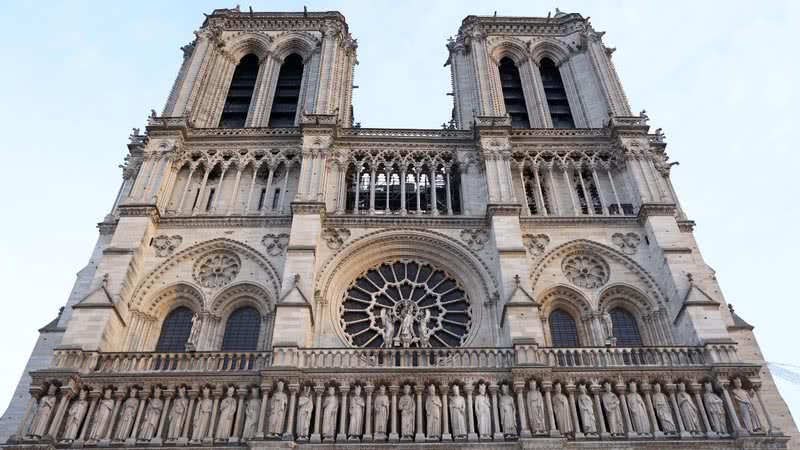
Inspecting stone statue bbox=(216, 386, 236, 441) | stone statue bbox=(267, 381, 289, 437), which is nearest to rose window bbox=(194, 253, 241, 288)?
stone statue bbox=(216, 386, 236, 441)

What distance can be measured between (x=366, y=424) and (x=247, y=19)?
23.1m

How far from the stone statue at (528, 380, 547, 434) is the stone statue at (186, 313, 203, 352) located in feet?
32.4

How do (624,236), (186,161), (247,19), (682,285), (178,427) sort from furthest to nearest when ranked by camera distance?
(247,19)
(186,161)
(624,236)
(682,285)
(178,427)

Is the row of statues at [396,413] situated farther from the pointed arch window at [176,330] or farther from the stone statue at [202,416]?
the pointed arch window at [176,330]

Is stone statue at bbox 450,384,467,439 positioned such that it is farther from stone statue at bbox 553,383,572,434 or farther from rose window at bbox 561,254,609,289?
rose window at bbox 561,254,609,289

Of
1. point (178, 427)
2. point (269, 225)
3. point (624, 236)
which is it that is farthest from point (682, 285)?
point (178, 427)

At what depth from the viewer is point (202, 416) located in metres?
17.5

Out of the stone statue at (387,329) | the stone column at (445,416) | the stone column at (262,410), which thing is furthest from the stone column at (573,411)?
the stone column at (262,410)

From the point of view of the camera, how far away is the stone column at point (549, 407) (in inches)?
667

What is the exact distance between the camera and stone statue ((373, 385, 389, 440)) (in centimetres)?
1698

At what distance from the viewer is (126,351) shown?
19.5 meters

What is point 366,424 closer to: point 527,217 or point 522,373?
point 522,373

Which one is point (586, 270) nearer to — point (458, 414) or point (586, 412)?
point (586, 412)

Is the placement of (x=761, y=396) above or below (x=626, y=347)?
below
